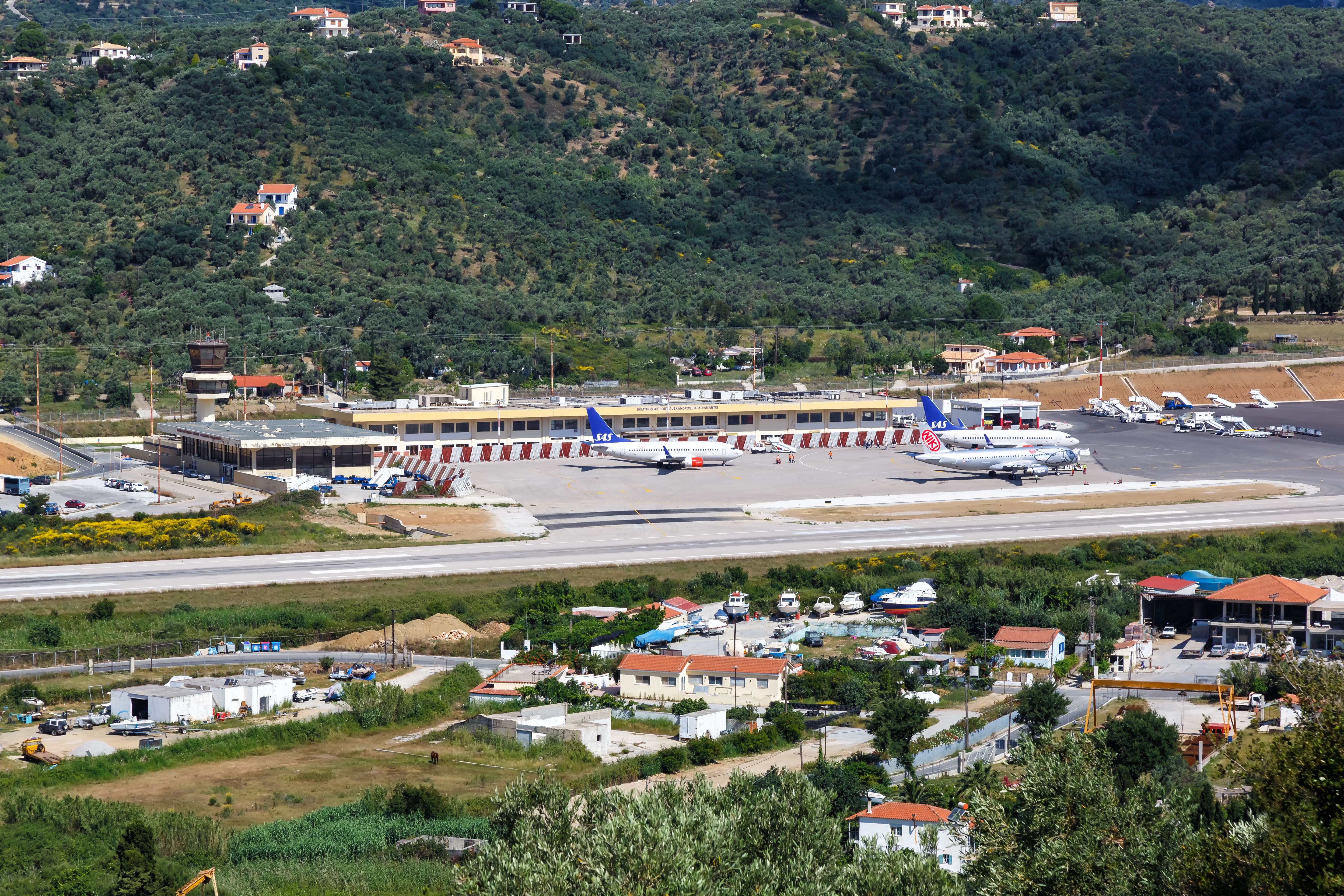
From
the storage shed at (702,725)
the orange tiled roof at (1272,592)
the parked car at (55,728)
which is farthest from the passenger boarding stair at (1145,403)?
the parked car at (55,728)

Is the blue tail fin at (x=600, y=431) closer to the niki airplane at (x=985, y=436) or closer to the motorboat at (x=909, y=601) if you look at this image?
the niki airplane at (x=985, y=436)

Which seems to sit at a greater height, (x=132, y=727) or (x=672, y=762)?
(x=132, y=727)

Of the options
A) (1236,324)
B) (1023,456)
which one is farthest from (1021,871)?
(1236,324)

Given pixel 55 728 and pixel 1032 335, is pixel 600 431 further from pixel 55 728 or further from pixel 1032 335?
pixel 1032 335

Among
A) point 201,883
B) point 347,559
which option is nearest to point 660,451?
point 347,559

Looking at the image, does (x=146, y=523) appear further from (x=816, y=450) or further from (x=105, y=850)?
(x=816, y=450)
